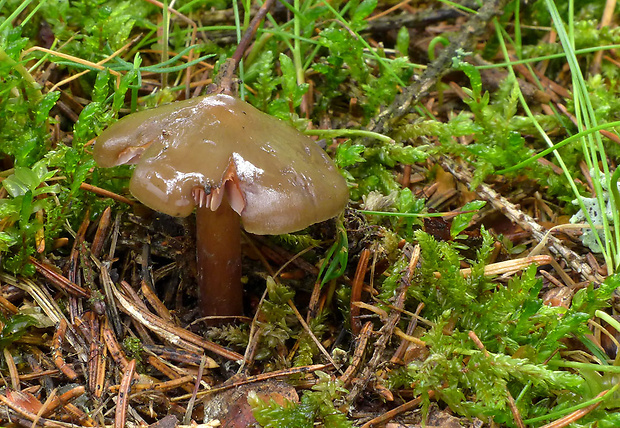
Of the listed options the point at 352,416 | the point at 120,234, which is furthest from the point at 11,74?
the point at 352,416

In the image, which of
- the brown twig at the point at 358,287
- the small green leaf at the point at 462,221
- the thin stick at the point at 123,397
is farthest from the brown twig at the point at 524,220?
the thin stick at the point at 123,397

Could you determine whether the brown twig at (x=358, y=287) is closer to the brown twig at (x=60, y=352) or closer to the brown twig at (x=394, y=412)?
the brown twig at (x=394, y=412)

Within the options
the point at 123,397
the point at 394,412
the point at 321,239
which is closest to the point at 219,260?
the point at 321,239

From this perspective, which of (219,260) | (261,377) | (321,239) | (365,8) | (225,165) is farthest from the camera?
(365,8)

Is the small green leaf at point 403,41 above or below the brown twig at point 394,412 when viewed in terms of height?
above

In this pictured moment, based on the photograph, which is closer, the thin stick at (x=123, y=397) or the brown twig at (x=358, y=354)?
the thin stick at (x=123, y=397)

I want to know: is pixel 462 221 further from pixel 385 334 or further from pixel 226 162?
pixel 226 162

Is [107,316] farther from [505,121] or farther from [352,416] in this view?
[505,121]
